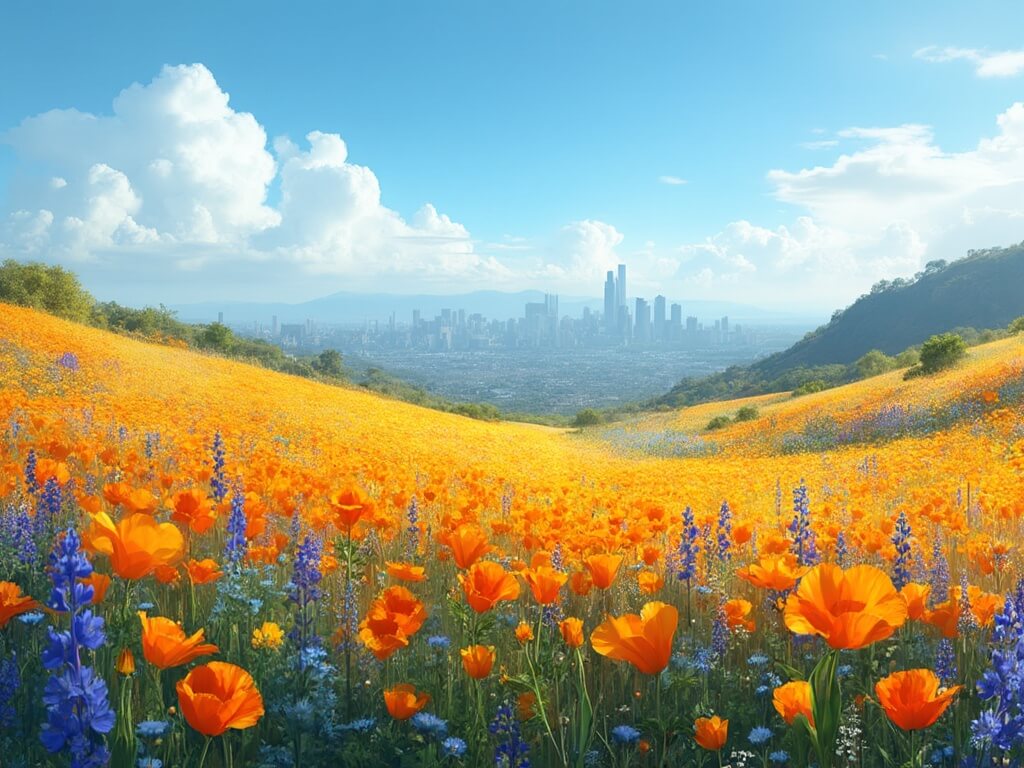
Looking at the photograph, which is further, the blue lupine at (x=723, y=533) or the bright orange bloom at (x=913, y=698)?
the blue lupine at (x=723, y=533)

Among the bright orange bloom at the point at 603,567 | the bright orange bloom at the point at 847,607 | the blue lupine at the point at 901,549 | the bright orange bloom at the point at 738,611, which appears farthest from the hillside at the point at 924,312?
the bright orange bloom at the point at 847,607

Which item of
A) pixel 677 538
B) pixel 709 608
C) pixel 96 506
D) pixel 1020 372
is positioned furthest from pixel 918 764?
pixel 1020 372

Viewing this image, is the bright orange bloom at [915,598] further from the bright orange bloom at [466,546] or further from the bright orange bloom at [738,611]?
the bright orange bloom at [466,546]

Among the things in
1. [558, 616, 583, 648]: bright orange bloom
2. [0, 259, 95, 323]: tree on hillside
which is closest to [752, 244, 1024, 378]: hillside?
[0, 259, 95, 323]: tree on hillside

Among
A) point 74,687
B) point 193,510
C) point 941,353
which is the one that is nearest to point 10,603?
point 74,687

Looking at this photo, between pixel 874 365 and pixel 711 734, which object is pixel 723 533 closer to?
pixel 711 734

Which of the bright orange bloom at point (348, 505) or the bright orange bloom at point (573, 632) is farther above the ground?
the bright orange bloom at point (348, 505)

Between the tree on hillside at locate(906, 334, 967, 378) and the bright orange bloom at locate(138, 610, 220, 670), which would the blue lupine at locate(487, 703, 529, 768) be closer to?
the bright orange bloom at locate(138, 610, 220, 670)

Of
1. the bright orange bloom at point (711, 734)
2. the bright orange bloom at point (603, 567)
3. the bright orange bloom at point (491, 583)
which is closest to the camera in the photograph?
the bright orange bloom at point (711, 734)

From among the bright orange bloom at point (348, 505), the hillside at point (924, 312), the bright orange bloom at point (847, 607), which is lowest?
the bright orange bloom at point (348, 505)
